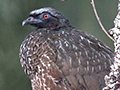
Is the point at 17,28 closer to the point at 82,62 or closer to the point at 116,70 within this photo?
the point at 82,62

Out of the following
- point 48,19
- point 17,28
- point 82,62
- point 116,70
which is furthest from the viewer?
point 17,28

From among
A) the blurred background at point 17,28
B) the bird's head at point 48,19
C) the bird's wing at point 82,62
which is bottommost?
the bird's wing at point 82,62

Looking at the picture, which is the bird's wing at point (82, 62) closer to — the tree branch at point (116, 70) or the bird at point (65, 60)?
the bird at point (65, 60)

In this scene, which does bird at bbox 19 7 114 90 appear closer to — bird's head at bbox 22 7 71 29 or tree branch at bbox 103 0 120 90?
bird's head at bbox 22 7 71 29

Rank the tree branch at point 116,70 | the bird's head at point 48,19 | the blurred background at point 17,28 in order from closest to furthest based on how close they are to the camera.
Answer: the tree branch at point 116,70
the bird's head at point 48,19
the blurred background at point 17,28

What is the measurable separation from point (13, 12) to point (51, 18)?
4.25 metres

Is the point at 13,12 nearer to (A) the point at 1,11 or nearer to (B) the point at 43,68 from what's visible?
(A) the point at 1,11

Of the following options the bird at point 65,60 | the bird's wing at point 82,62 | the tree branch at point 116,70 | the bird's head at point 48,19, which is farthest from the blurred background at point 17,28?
the tree branch at point 116,70

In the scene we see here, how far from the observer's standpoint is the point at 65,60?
4031 mm

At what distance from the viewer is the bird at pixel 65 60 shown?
3977 mm

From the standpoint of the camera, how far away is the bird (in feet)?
13.0

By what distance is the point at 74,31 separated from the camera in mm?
4492

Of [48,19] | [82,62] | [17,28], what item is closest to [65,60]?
[82,62]

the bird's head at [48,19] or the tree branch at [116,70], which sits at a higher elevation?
the bird's head at [48,19]
